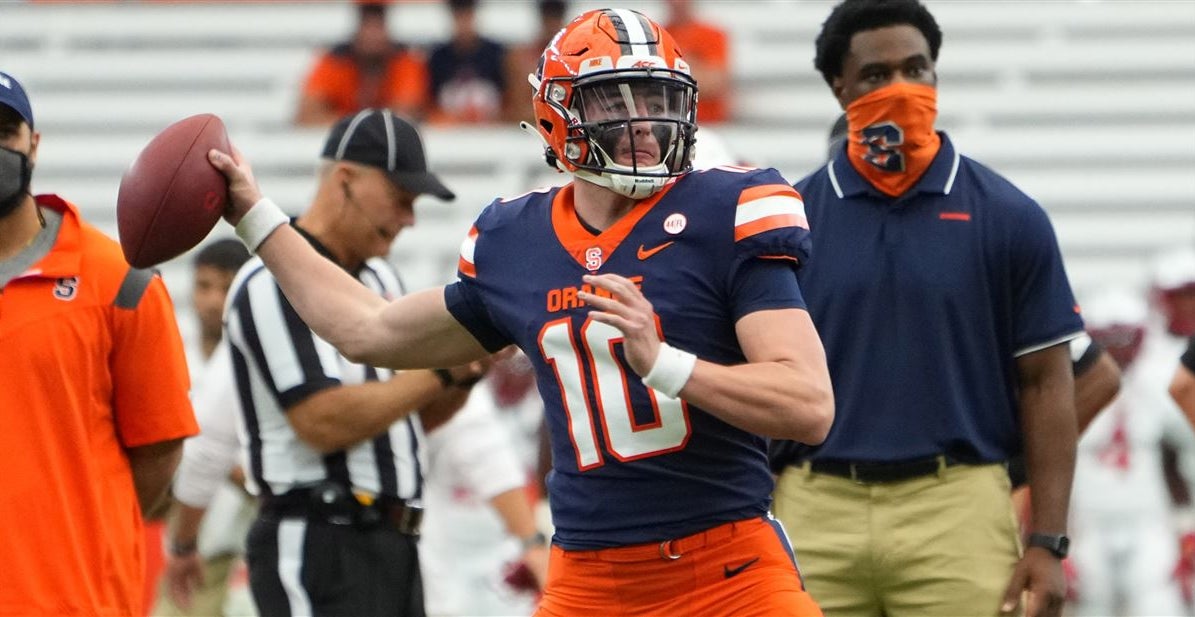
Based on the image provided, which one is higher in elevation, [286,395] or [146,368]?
[146,368]

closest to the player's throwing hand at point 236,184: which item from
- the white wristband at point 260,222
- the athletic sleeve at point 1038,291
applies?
the white wristband at point 260,222

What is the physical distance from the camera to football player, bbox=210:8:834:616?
3299 millimetres

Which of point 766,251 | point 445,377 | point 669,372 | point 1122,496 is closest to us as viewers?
point 669,372

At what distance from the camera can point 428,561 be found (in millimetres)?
5969

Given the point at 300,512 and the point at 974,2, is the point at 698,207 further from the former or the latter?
the point at 974,2

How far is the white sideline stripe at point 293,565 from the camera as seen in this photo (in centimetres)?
463

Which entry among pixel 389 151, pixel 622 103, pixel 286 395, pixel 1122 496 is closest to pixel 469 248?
pixel 622 103

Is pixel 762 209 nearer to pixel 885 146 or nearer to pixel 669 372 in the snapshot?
pixel 669 372

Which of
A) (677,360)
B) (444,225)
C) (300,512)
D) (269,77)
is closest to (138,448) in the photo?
(300,512)

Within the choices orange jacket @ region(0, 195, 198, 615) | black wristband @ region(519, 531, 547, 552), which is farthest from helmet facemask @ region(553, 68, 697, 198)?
black wristband @ region(519, 531, 547, 552)

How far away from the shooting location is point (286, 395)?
4.65 m

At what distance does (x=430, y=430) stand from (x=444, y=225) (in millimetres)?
5247

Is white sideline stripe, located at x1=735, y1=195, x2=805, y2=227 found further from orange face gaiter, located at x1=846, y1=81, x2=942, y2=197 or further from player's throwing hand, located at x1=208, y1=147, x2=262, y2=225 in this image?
orange face gaiter, located at x1=846, y1=81, x2=942, y2=197

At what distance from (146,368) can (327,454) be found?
0.71 metres
